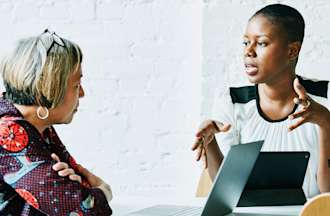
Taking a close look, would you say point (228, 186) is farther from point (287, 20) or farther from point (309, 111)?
point (287, 20)

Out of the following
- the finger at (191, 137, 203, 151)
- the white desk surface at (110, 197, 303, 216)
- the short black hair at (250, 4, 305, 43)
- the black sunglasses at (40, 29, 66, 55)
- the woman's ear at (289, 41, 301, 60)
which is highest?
the black sunglasses at (40, 29, 66, 55)

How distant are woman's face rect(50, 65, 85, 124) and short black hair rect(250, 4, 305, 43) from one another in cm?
74

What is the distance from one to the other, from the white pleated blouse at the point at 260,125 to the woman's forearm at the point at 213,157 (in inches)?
6.1

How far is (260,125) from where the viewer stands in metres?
1.77

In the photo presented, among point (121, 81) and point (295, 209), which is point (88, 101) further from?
point (295, 209)

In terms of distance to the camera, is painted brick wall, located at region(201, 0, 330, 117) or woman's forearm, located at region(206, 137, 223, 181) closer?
woman's forearm, located at region(206, 137, 223, 181)

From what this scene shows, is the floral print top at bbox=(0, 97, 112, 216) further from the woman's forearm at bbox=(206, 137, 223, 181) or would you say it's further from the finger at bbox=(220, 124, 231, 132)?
the woman's forearm at bbox=(206, 137, 223, 181)

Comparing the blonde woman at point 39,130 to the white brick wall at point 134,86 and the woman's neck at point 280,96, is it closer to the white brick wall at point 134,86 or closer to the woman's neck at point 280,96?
the woman's neck at point 280,96

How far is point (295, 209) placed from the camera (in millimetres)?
1348

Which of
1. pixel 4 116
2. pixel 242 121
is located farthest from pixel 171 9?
pixel 4 116

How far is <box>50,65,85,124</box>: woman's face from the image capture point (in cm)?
116

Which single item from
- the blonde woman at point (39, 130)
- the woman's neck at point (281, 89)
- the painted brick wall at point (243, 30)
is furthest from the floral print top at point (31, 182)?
the painted brick wall at point (243, 30)

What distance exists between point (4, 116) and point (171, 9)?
4.42 ft

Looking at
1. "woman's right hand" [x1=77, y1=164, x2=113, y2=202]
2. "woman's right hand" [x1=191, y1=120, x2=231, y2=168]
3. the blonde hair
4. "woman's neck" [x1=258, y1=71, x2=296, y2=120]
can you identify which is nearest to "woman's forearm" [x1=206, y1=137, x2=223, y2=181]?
"woman's right hand" [x1=191, y1=120, x2=231, y2=168]
